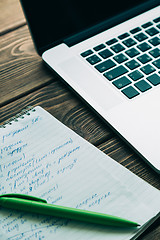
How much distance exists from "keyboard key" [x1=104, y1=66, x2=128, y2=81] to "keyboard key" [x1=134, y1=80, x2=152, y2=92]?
0.13 feet

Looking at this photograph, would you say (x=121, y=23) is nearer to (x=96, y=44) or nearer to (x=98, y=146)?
(x=96, y=44)

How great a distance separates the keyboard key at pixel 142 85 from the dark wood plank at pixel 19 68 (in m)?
0.19

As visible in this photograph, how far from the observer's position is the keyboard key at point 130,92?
58 cm

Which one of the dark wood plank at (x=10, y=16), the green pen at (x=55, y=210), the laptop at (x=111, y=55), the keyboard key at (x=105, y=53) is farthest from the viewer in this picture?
the dark wood plank at (x=10, y=16)

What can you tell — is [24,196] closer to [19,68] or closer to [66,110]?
[66,110]

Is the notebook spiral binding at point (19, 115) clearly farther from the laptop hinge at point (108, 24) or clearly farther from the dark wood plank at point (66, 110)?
the laptop hinge at point (108, 24)

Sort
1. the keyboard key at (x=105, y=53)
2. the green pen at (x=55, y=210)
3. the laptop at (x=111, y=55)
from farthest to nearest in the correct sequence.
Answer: the keyboard key at (x=105, y=53) → the laptop at (x=111, y=55) → the green pen at (x=55, y=210)

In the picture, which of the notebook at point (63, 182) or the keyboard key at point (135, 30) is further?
the keyboard key at point (135, 30)

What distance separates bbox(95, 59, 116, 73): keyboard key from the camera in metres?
0.62

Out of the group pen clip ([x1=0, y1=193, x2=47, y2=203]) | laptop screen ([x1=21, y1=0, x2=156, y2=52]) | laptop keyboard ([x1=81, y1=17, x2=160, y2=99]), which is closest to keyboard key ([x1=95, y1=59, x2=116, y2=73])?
laptop keyboard ([x1=81, y1=17, x2=160, y2=99])

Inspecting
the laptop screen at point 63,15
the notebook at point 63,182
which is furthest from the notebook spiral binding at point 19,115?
the laptop screen at point 63,15

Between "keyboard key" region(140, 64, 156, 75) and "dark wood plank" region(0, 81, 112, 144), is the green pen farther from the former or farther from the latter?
"keyboard key" region(140, 64, 156, 75)

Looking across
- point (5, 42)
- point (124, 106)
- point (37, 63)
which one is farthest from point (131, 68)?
point (5, 42)

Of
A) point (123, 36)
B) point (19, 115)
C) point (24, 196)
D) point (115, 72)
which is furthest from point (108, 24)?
point (24, 196)
